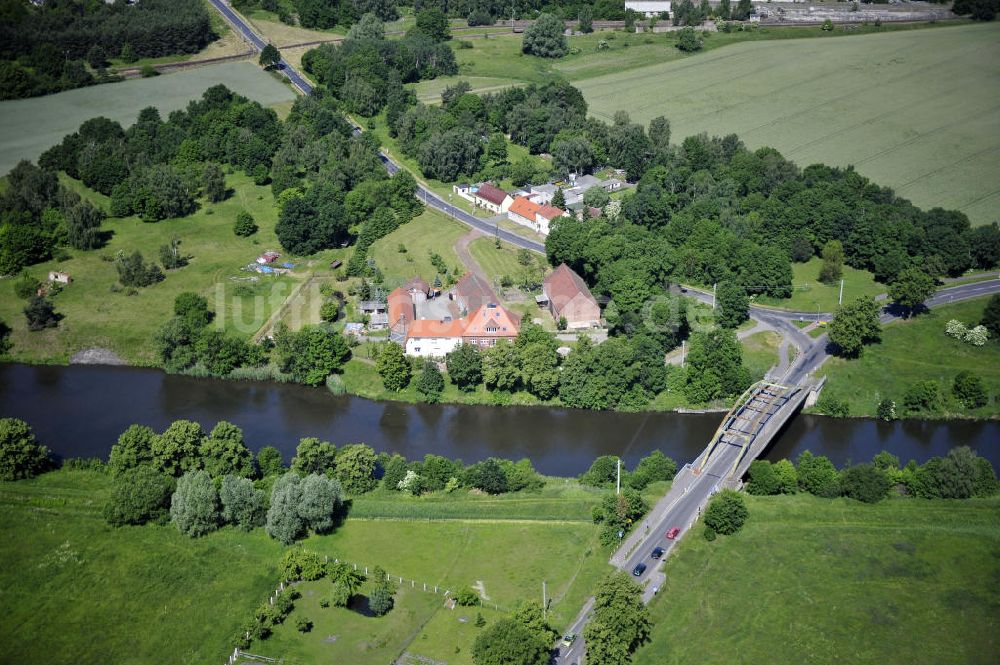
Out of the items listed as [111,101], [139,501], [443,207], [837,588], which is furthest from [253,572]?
[111,101]

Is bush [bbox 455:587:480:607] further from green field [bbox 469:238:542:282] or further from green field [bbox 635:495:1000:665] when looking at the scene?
green field [bbox 469:238:542:282]

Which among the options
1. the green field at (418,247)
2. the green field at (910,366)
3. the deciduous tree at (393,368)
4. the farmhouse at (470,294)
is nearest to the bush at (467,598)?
the deciduous tree at (393,368)

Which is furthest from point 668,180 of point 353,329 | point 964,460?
point 964,460

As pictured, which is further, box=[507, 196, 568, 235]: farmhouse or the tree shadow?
box=[507, 196, 568, 235]: farmhouse

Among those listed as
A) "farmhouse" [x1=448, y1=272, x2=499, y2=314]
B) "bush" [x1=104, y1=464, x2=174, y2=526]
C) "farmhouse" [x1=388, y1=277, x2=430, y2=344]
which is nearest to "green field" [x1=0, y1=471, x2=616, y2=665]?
"bush" [x1=104, y1=464, x2=174, y2=526]

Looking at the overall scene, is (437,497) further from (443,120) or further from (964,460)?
(443,120)

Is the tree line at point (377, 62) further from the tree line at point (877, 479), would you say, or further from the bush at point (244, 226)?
the tree line at point (877, 479)
